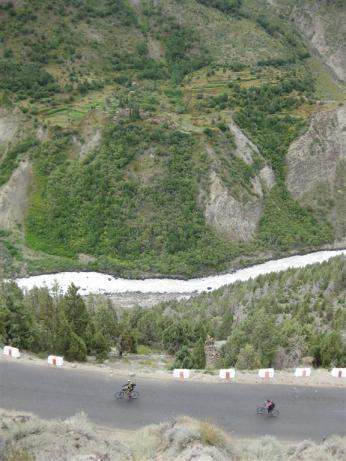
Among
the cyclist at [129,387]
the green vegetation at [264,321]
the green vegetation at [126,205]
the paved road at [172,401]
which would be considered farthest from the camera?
the green vegetation at [126,205]

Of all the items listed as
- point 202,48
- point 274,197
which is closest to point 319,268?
point 274,197

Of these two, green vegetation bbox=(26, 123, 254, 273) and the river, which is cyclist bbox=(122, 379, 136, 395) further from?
green vegetation bbox=(26, 123, 254, 273)

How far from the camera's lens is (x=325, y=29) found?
438ft

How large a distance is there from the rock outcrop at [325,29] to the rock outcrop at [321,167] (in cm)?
4270

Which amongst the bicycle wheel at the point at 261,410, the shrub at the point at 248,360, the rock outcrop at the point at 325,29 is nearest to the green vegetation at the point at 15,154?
the shrub at the point at 248,360

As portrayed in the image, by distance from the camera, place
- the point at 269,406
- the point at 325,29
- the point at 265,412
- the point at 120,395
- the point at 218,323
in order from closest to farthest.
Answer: the point at 269,406 → the point at 265,412 → the point at 120,395 → the point at 218,323 → the point at 325,29

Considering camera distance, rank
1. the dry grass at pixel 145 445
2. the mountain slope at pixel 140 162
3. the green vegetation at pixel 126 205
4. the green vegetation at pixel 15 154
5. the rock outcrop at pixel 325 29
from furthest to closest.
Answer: the rock outcrop at pixel 325 29
the green vegetation at pixel 15 154
the mountain slope at pixel 140 162
the green vegetation at pixel 126 205
the dry grass at pixel 145 445

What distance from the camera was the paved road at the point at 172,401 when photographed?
91.2ft

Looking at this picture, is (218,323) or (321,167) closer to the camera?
(218,323)

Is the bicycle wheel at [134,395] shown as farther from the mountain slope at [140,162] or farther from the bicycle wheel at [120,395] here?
the mountain slope at [140,162]

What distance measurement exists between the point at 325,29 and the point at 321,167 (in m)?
60.6

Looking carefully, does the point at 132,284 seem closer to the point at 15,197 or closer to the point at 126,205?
the point at 126,205

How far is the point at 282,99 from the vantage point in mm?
93188

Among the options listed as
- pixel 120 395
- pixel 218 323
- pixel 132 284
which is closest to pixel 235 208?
pixel 132 284
